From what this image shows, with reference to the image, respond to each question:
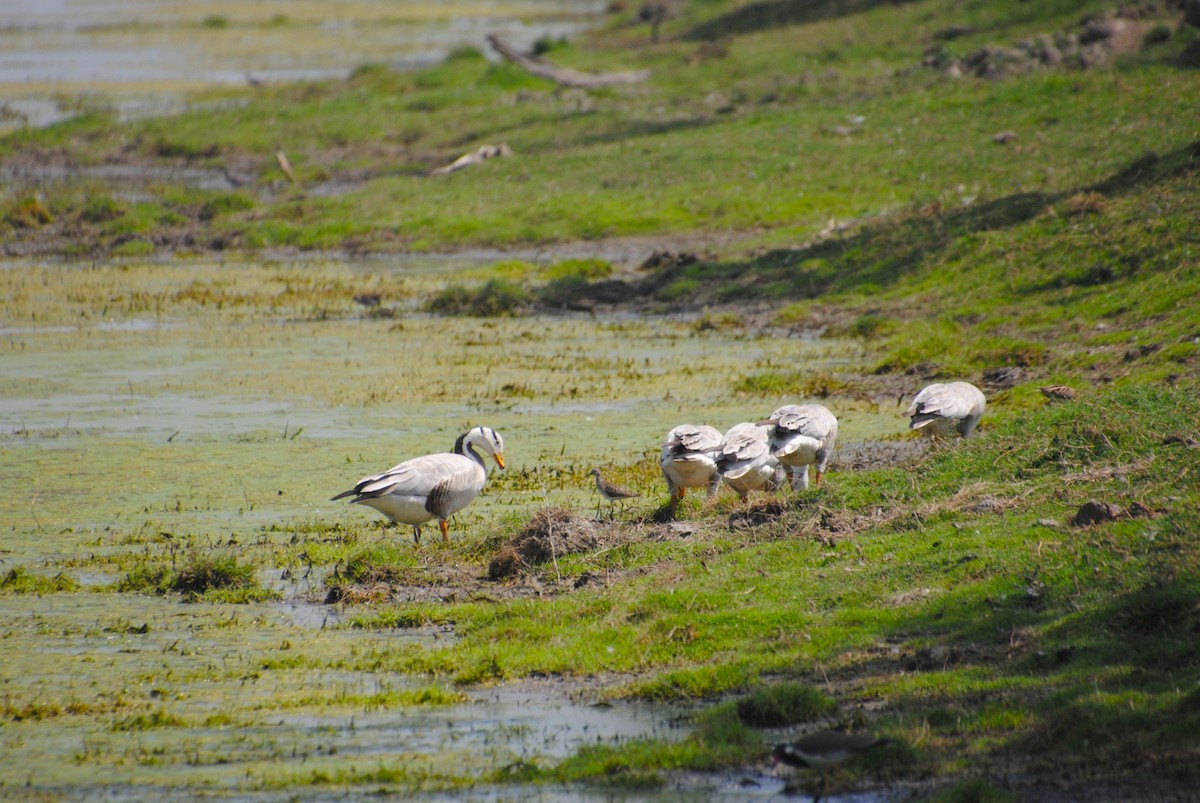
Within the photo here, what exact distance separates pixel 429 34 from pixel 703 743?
7602cm

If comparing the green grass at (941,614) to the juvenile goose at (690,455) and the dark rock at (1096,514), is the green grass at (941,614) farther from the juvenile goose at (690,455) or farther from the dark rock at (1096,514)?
the juvenile goose at (690,455)

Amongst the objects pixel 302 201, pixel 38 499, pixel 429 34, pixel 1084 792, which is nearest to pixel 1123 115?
pixel 302 201

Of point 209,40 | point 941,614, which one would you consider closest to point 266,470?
point 941,614

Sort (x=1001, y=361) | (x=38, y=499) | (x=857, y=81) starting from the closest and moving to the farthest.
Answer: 1. (x=38, y=499)
2. (x=1001, y=361)
3. (x=857, y=81)

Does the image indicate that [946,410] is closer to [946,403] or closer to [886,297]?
[946,403]

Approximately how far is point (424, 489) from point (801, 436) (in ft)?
10.7

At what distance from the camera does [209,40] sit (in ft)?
254

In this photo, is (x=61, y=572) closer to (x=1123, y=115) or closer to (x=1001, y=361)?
(x=1001, y=361)

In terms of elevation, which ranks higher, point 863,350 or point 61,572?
point 61,572

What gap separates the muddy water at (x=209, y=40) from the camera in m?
57.0

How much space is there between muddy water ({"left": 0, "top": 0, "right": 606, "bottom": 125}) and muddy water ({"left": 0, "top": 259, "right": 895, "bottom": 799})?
29.0m

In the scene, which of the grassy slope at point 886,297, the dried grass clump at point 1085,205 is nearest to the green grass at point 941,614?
the grassy slope at point 886,297

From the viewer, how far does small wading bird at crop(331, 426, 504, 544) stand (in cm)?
1207

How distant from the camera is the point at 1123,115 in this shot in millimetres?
29109
